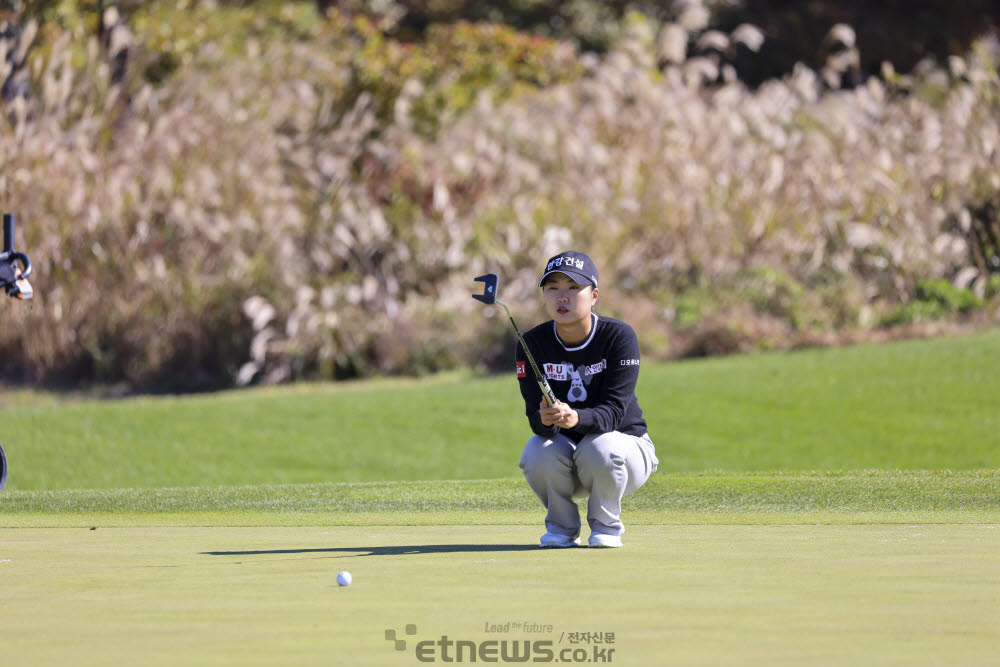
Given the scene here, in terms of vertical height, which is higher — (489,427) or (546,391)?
(546,391)

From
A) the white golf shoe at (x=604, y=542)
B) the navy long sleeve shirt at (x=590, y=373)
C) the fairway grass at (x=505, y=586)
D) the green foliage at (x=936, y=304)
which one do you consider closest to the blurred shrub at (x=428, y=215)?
the green foliage at (x=936, y=304)

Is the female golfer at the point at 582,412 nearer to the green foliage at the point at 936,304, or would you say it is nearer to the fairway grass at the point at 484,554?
the fairway grass at the point at 484,554

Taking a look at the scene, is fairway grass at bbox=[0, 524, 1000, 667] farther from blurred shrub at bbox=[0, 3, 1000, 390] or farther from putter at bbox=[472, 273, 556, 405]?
blurred shrub at bbox=[0, 3, 1000, 390]

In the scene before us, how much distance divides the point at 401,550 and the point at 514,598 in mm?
1523

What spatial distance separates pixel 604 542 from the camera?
5758mm

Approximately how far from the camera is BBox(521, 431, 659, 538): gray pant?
5.89 m

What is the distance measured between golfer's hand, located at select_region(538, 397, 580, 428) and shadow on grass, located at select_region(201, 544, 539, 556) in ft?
1.67

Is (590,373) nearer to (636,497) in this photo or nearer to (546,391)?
(546,391)

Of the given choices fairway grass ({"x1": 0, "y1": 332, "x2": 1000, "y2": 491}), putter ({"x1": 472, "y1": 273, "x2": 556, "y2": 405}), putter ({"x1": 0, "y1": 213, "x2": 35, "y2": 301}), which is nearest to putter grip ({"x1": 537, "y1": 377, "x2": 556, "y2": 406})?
putter ({"x1": 472, "y1": 273, "x2": 556, "y2": 405})

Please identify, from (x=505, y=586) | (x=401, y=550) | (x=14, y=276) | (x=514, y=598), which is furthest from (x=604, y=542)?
(x=14, y=276)

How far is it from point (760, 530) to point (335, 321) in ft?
38.4

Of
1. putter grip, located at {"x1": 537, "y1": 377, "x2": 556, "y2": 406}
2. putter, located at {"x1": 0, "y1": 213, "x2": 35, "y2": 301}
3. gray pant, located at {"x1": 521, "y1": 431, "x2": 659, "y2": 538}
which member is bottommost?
gray pant, located at {"x1": 521, "y1": 431, "x2": 659, "y2": 538}

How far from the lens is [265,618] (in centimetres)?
394

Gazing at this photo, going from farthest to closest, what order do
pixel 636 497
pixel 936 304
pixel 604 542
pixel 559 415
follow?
pixel 936 304 < pixel 636 497 < pixel 604 542 < pixel 559 415
